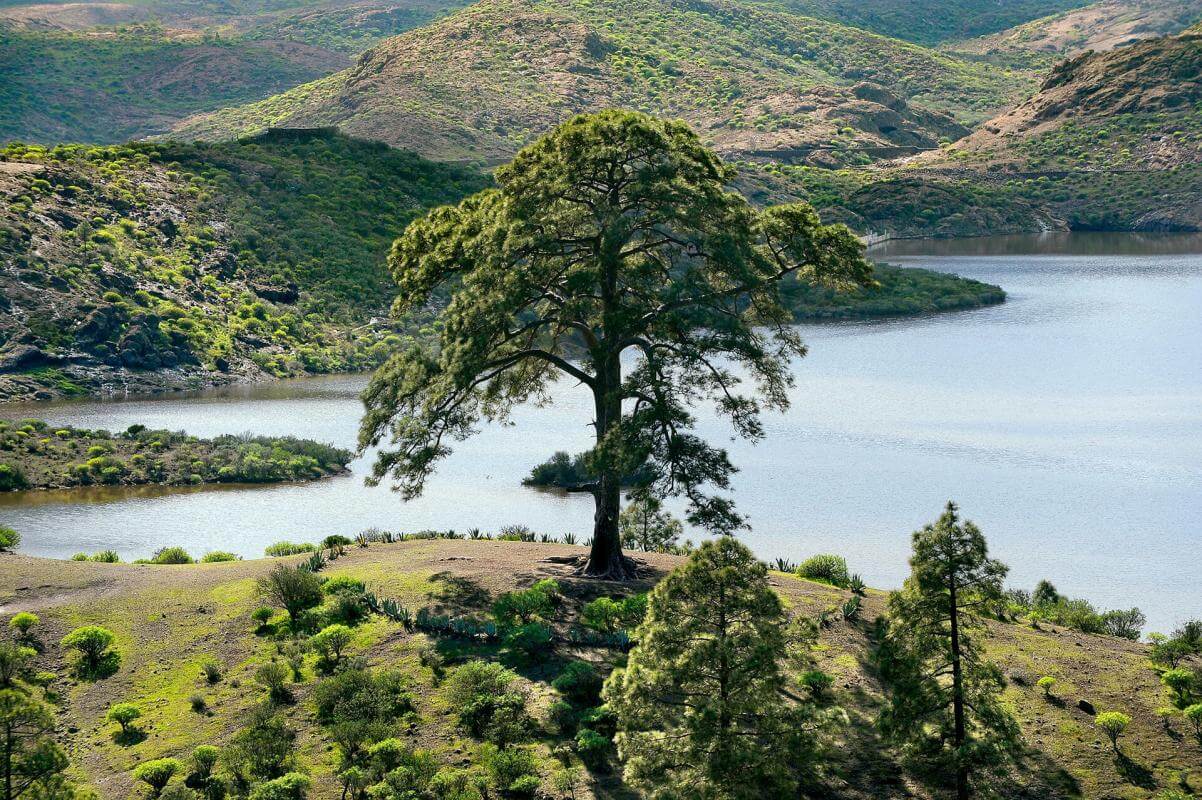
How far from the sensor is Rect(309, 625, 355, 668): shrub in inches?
1211

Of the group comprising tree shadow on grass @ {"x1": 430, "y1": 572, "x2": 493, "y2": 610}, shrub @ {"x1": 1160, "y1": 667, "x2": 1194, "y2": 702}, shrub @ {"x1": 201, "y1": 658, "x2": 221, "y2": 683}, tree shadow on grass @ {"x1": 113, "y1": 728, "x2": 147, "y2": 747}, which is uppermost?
tree shadow on grass @ {"x1": 430, "y1": 572, "x2": 493, "y2": 610}

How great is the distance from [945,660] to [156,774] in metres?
16.0

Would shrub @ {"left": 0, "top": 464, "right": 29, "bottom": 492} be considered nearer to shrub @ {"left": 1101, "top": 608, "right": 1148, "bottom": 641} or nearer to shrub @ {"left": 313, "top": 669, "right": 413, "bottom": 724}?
shrub @ {"left": 313, "top": 669, "right": 413, "bottom": 724}

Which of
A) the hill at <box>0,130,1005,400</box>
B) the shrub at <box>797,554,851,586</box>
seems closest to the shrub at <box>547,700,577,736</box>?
the shrub at <box>797,554,851,586</box>

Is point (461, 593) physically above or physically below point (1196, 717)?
above

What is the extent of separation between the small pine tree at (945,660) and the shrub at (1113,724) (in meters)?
3.70

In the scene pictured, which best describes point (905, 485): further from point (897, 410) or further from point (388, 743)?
point (388, 743)

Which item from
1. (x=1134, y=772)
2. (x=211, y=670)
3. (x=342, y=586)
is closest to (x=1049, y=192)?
(x=342, y=586)

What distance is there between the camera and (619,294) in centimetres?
3522

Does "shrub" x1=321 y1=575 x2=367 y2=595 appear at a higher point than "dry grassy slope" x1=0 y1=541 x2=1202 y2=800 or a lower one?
higher

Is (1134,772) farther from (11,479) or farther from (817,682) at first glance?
(11,479)

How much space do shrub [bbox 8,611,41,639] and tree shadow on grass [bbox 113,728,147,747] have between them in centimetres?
557

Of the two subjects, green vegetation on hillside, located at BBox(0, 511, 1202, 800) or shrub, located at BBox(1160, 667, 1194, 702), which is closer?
green vegetation on hillside, located at BBox(0, 511, 1202, 800)

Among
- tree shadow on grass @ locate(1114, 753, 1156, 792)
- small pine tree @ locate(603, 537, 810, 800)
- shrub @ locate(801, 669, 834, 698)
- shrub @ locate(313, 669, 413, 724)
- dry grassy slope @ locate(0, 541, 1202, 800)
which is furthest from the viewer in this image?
shrub @ locate(801, 669, 834, 698)
